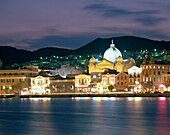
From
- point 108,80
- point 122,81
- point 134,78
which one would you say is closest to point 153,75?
point 134,78

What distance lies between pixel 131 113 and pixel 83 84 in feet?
231

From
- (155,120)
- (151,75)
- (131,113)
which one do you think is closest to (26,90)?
(151,75)

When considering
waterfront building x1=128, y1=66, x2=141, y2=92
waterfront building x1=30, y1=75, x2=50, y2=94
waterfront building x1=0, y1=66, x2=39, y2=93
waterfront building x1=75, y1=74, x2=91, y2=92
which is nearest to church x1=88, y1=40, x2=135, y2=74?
waterfront building x1=75, y1=74, x2=91, y2=92

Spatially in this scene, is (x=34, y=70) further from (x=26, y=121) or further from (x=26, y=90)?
(x=26, y=121)

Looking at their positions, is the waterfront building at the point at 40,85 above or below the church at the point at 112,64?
below

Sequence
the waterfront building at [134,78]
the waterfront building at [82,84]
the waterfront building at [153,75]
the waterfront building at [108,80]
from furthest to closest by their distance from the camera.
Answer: the waterfront building at [82,84] → the waterfront building at [108,80] → the waterfront building at [134,78] → the waterfront building at [153,75]

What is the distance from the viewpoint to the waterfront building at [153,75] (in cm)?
12631

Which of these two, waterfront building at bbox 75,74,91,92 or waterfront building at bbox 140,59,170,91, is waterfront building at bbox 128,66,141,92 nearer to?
waterfront building at bbox 140,59,170,91

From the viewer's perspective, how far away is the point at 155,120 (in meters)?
55.3

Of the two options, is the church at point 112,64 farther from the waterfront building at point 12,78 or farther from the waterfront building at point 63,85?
the waterfront building at point 12,78

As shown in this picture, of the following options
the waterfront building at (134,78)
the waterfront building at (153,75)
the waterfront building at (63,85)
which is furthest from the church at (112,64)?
the waterfront building at (153,75)

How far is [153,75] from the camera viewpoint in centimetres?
12838

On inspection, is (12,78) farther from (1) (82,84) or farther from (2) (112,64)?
(2) (112,64)

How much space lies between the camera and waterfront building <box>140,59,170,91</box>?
414 feet
